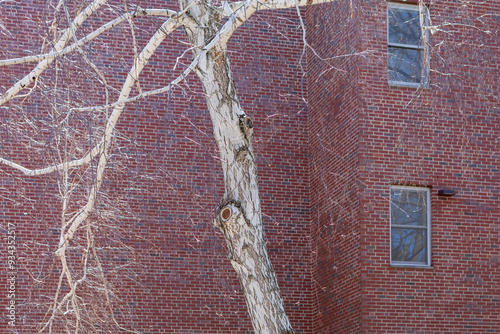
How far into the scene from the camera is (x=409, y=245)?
14.7m

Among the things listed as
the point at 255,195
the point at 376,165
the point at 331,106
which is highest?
the point at 331,106

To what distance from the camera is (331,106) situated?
15.7 meters

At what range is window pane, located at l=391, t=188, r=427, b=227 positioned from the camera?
14719mm

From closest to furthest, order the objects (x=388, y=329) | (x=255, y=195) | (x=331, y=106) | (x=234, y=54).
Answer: (x=255, y=195)
(x=388, y=329)
(x=331, y=106)
(x=234, y=54)

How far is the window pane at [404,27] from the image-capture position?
1515 cm

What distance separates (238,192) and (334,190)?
24.0 feet

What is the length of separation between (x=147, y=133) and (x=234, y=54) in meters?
2.39

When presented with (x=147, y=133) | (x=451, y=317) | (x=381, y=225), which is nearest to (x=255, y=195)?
(x=381, y=225)

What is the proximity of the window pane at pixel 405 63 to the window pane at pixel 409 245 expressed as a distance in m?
2.74

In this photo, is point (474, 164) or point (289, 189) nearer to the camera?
point (474, 164)

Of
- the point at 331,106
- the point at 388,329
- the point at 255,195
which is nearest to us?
the point at 255,195

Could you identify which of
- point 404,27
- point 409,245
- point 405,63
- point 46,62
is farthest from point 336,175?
point 46,62

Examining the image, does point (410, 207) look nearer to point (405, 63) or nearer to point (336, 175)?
point (336, 175)

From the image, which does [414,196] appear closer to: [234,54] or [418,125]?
[418,125]
